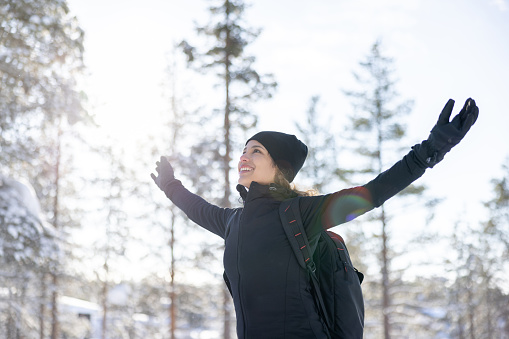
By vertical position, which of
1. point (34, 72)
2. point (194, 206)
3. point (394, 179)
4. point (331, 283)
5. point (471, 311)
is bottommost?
point (331, 283)

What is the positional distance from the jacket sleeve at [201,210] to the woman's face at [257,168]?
12.3 inches

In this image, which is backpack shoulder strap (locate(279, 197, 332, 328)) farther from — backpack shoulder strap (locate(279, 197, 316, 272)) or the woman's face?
the woman's face

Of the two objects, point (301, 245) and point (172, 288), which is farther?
point (172, 288)

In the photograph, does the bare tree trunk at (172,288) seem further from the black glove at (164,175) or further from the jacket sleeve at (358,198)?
the jacket sleeve at (358,198)

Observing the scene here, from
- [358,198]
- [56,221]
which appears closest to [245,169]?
[358,198]

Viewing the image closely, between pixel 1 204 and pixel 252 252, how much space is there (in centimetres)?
750

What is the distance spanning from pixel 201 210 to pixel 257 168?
25.5 inches

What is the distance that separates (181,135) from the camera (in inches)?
720

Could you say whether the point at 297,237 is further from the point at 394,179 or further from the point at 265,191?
the point at 394,179

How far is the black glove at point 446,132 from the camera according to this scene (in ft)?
7.42

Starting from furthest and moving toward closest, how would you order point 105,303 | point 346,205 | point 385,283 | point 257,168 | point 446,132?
point 105,303
point 385,283
point 257,168
point 346,205
point 446,132

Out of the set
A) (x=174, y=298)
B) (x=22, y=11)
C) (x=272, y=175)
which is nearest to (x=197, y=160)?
(x=174, y=298)

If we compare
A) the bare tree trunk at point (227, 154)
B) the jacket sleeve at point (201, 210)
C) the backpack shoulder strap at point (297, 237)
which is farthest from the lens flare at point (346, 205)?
the bare tree trunk at point (227, 154)

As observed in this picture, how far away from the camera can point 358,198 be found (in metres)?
2.46
